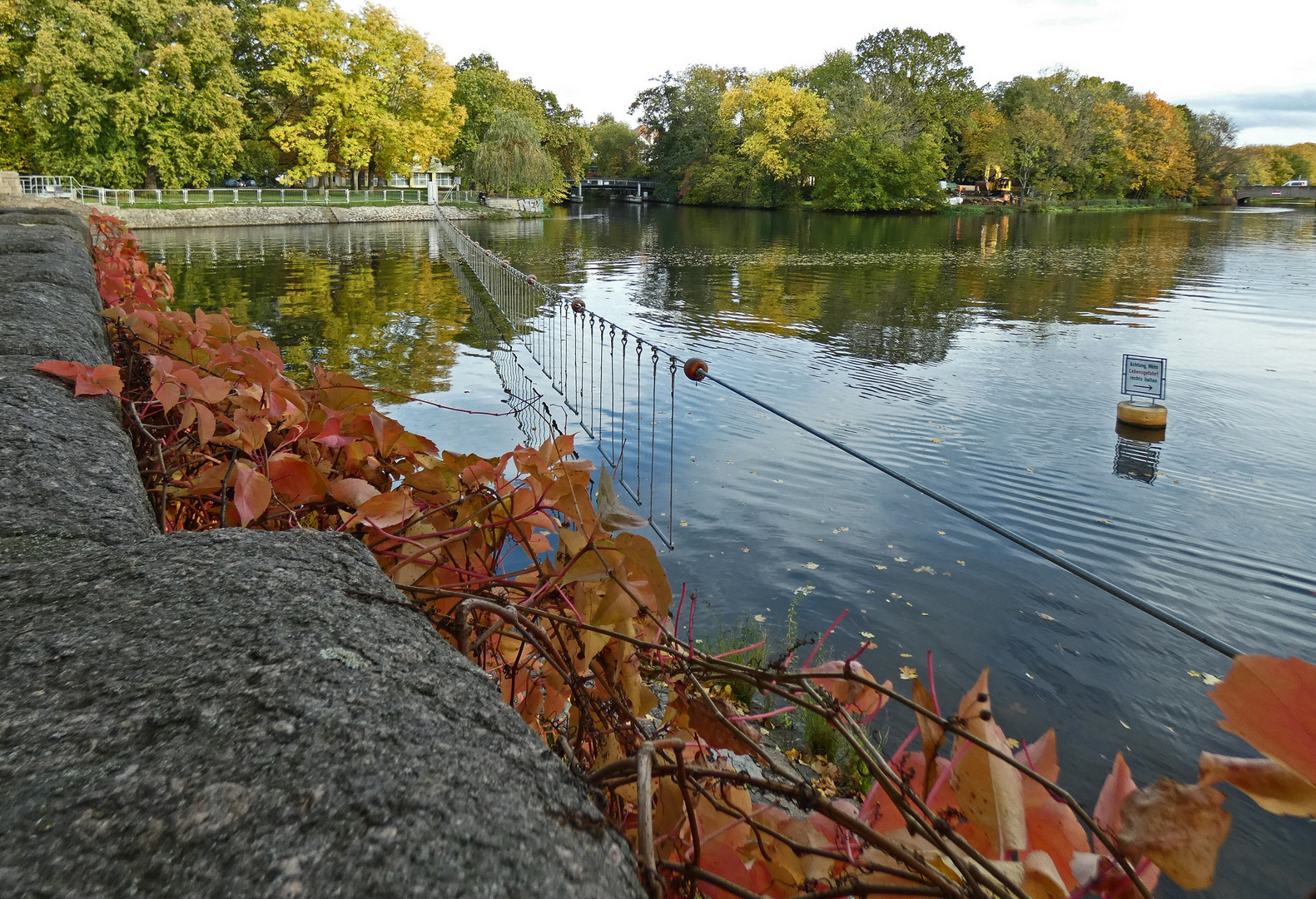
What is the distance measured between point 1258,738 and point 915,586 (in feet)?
17.1

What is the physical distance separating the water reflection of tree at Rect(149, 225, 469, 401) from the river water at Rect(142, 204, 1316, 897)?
10 centimetres

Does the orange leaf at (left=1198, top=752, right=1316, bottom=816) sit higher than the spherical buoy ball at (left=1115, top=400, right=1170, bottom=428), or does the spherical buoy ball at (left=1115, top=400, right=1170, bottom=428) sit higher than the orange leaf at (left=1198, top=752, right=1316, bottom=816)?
the orange leaf at (left=1198, top=752, right=1316, bottom=816)

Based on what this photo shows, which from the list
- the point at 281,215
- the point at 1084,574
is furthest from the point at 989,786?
the point at 281,215

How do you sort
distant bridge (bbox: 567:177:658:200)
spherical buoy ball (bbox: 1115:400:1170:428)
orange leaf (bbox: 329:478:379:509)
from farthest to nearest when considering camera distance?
distant bridge (bbox: 567:177:658:200) < spherical buoy ball (bbox: 1115:400:1170:428) < orange leaf (bbox: 329:478:379:509)

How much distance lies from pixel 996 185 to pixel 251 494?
304 ft

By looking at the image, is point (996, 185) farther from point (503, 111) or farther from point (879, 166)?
point (503, 111)

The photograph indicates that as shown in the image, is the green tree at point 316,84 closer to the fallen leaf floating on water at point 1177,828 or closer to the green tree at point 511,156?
the green tree at point 511,156

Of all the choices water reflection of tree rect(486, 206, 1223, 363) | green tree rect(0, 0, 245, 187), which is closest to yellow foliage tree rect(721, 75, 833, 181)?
water reflection of tree rect(486, 206, 1223, 363)

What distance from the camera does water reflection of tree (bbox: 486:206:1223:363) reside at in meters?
15.7

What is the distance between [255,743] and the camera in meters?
0.51

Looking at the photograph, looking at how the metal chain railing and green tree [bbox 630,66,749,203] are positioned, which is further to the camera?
green tree [bbox 630,66,749,203]

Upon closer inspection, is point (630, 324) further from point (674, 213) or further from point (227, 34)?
point (674, 213)

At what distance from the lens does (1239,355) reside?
503 inches

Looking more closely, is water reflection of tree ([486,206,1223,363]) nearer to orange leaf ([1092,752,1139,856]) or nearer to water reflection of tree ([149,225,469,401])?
water reflection of tree ([149,225,469,401])
